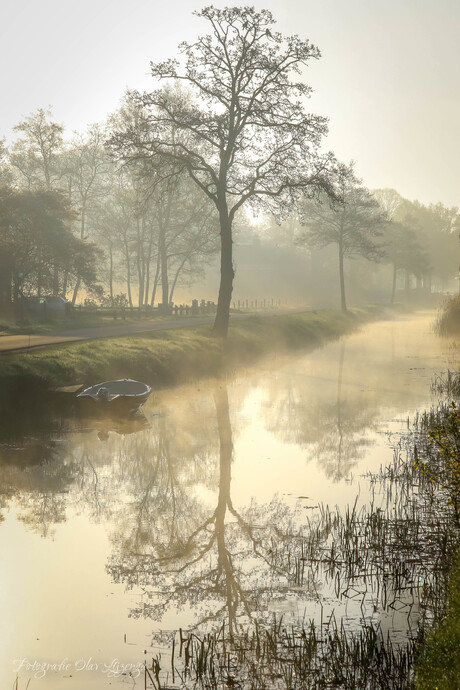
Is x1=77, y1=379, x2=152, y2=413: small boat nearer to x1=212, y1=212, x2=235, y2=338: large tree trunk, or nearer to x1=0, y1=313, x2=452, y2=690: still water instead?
x1=0, y1=313, x2=452, y2=690: still water

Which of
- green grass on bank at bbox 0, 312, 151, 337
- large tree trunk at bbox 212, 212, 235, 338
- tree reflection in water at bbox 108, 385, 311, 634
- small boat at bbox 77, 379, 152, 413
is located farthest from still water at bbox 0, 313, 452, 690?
green grass on bank at bbox 0, 312, 151, 337

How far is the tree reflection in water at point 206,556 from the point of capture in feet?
26.6

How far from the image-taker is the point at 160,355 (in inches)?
1058

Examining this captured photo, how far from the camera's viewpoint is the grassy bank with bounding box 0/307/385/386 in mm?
21328

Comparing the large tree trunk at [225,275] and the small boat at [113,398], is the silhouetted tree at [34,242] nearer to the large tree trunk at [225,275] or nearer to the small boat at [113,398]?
the large tree trunk at [225,275]

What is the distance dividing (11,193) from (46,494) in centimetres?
2945

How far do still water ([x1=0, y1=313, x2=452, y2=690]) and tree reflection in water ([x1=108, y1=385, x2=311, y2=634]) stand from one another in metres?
0.03

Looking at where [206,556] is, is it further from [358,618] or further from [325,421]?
[325,421]

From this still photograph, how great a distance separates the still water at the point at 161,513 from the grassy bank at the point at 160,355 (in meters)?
1.68

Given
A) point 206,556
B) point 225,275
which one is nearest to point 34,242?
point 225,275

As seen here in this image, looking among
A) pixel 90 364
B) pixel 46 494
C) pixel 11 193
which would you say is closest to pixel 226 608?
pixel 46 494

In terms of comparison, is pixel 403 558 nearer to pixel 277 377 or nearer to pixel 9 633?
pixel 9 633

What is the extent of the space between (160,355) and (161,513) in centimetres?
1553

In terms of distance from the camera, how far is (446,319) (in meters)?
41.6
